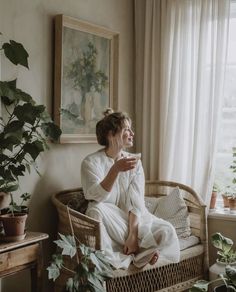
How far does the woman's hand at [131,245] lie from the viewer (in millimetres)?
3039

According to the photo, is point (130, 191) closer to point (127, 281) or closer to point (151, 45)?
point (127, 281)

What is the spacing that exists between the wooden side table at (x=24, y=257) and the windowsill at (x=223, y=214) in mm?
1530

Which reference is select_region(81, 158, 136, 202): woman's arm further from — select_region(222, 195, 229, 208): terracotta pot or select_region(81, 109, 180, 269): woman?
select_region(222, 195, 229, 208): terracotta pot

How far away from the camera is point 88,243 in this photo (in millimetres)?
2982

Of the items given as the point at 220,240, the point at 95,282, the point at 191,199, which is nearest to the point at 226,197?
the point at 191,199

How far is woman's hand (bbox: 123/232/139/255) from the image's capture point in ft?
9.97

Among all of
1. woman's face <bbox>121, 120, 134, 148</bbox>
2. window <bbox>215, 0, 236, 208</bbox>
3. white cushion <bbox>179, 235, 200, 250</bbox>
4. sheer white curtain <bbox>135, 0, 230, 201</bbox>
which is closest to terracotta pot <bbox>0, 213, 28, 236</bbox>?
woman's face <bbox>121, 120, 134, 148</bbox>

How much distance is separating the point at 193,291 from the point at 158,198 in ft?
4.62

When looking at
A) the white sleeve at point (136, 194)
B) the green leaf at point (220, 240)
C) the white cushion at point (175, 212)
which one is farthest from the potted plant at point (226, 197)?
the white sleeve at point (136, 194)

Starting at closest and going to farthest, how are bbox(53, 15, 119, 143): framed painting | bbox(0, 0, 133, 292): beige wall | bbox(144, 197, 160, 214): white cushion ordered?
bbox(0, 0, 133, 292): beige wall
bbox(53, 15, 119, 143): framed painting
bbox(144, 197, 160, 214): white cushion

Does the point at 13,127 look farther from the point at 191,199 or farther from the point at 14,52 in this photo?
the point at 191,199

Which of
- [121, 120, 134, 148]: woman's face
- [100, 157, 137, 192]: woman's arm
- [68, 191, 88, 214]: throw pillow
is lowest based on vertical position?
[68, 191, 88, 214]: throw pillow

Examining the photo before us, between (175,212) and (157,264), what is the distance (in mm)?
587

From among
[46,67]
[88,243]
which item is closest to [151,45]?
[46,67]
